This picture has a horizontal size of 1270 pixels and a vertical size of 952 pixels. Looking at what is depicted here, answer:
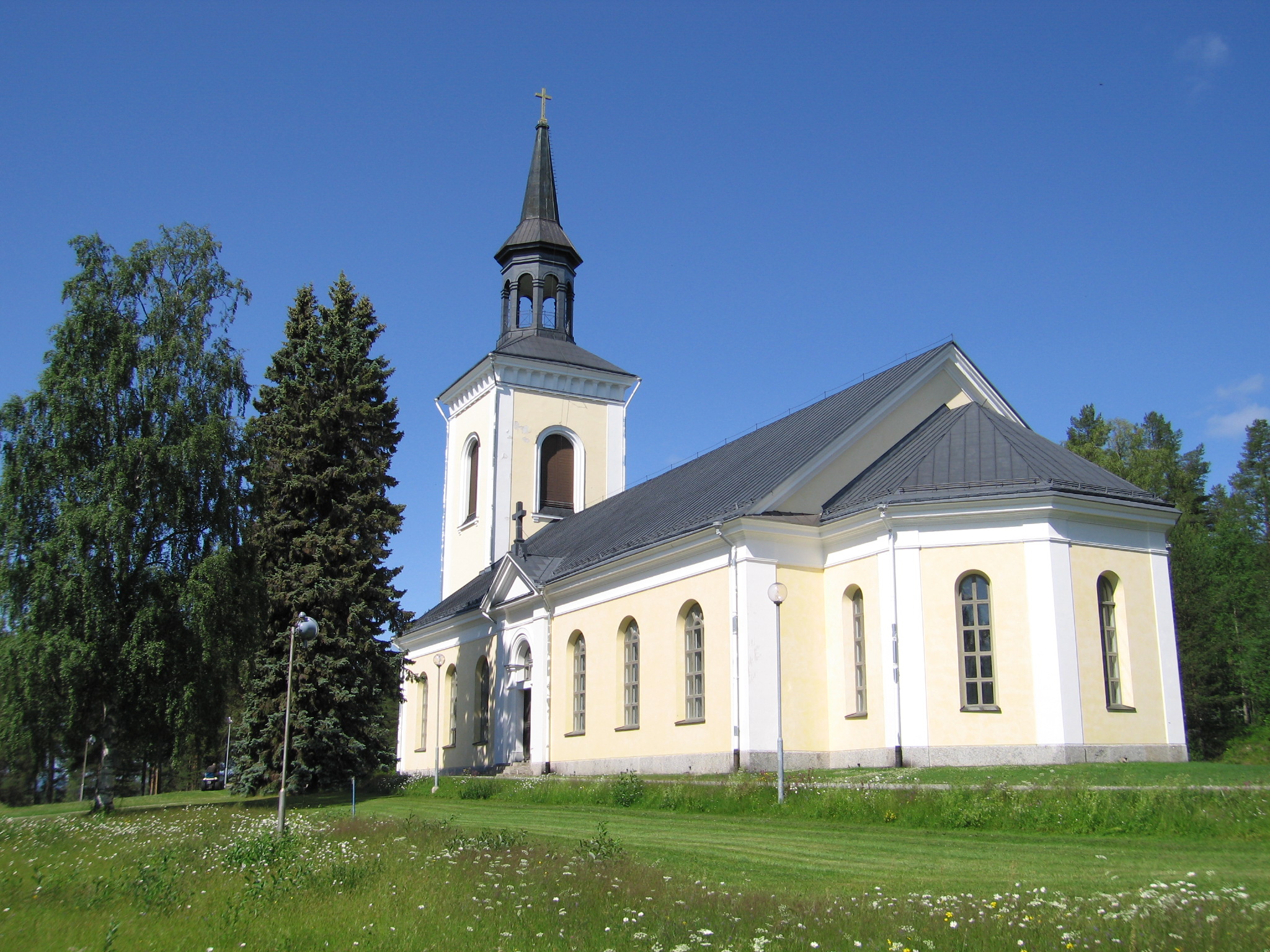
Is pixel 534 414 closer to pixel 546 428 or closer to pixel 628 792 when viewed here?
pixel 546 428

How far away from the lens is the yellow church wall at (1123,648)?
21375mm

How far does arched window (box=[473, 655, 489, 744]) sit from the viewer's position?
36531mm

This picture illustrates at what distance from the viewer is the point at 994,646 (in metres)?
21.8

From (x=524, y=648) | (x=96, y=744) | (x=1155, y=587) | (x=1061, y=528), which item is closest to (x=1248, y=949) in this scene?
(x=1061, y=528)

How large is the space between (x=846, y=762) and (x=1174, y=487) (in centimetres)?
3689

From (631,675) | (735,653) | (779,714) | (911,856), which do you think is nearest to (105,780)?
(631,675)

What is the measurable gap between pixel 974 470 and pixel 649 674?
9.63 metres

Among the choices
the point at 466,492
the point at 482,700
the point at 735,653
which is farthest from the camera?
the point at 466,492

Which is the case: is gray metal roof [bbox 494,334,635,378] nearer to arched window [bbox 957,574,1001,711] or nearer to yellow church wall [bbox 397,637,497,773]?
yellow church wall [bbox 397,637,497,773]

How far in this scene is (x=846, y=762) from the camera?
23.3 m

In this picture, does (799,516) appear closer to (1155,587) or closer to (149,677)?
(1155,587)

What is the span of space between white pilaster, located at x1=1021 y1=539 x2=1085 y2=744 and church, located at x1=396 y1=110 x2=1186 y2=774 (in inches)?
1.5

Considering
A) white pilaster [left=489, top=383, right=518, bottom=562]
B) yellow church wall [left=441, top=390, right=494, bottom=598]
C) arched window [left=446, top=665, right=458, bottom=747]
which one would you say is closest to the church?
arched window [left=446, top=665, right=458, bottom=747]

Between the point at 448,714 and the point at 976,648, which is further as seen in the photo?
the point at 448,714
